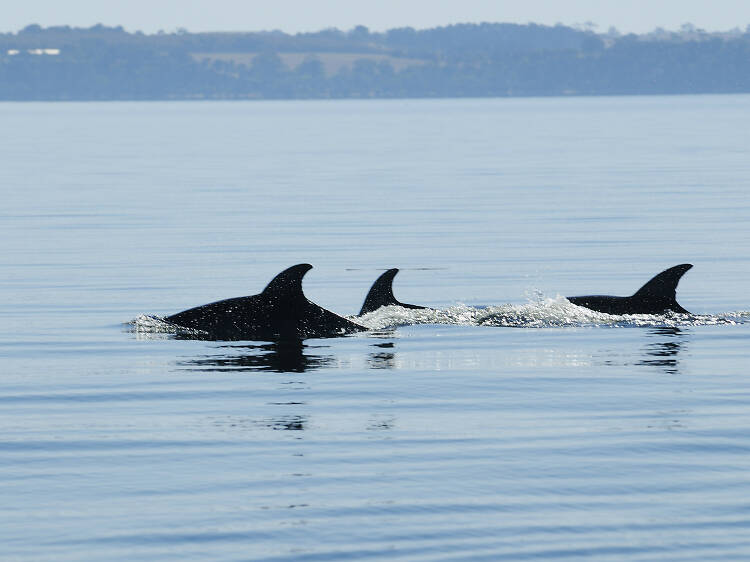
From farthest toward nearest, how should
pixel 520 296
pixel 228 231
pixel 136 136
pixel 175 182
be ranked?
pixel 136 136 → pixel 175 182 → pixel 228 231 → pixel 520 296

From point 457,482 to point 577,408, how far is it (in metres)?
3.60

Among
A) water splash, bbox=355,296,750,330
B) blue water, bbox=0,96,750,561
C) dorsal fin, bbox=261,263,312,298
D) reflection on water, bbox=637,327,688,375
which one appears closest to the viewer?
blue water, bbox=0,96,750,561

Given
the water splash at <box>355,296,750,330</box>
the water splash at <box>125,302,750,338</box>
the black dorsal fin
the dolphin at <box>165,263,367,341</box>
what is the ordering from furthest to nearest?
the water splash at <box>355,296,750,330</box> → the water splash at <box>125,302,750,338</box> → the black dorsal fin → the dolphin at <box>165,263,367,341</box>

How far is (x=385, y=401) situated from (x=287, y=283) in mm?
4244

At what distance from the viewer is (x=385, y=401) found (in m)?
16.5

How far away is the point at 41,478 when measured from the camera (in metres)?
13.0

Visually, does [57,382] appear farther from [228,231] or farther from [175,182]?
[175,182]

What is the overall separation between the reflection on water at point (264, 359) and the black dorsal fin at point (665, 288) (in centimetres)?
507

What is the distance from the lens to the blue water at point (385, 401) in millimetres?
11367

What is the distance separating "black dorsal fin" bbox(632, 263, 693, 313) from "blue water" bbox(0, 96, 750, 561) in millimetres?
323

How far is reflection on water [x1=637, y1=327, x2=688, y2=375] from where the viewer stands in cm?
1884

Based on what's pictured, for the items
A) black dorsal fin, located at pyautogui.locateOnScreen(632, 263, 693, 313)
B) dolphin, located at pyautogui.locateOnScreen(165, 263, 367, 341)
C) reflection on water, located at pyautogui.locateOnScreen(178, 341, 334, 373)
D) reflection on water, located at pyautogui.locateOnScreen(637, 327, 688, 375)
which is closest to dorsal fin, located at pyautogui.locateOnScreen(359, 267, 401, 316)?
dolphin, located at pyautogui.locateOnScreen(165, 263, 367, 341)

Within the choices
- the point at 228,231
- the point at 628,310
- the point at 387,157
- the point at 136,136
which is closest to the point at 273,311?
the point at 628,310

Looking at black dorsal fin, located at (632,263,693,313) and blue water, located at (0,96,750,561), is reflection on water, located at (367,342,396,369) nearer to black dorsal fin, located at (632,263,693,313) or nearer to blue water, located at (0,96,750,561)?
Result: blue water, located at (0,96,750,561)
